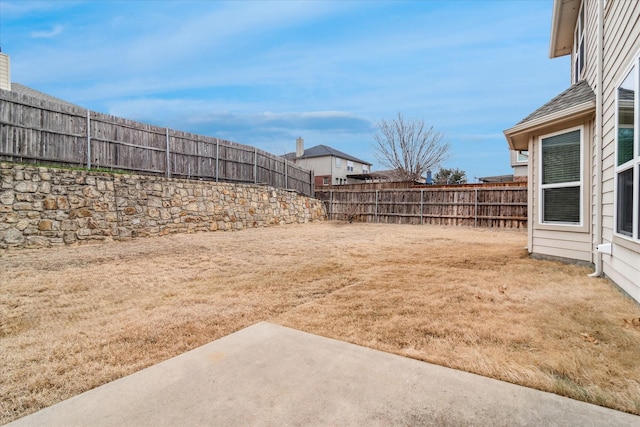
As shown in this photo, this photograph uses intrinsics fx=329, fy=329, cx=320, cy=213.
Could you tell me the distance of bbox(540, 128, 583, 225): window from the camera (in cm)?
520

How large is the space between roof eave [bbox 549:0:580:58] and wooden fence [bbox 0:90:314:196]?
9.96m

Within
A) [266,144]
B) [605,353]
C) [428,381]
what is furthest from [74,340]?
[266,144]

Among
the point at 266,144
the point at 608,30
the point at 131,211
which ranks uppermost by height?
the point at 266,144

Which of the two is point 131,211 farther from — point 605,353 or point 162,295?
point 605,353

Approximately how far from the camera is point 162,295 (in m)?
4.00

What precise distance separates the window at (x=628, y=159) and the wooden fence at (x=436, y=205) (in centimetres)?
954

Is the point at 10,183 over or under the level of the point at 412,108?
under

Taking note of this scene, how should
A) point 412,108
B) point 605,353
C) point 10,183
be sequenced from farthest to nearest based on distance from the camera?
point 412,108 < point 10,183 < point 605,353

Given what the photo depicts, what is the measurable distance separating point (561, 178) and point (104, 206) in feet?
32.2

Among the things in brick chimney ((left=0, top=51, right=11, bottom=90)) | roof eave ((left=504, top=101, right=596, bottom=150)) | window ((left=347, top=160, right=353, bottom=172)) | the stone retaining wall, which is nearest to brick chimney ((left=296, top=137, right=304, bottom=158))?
window ((left=347, top=160, right=353, bottom=172))

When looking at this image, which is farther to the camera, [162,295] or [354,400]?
[162,295]

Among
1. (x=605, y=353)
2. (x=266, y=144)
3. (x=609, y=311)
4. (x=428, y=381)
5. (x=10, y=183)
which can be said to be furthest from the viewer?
(x=266, y=144)

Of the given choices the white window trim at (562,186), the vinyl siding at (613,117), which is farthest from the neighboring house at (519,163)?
the vinyl siding at (613,117)

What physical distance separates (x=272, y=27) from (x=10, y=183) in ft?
31.5
